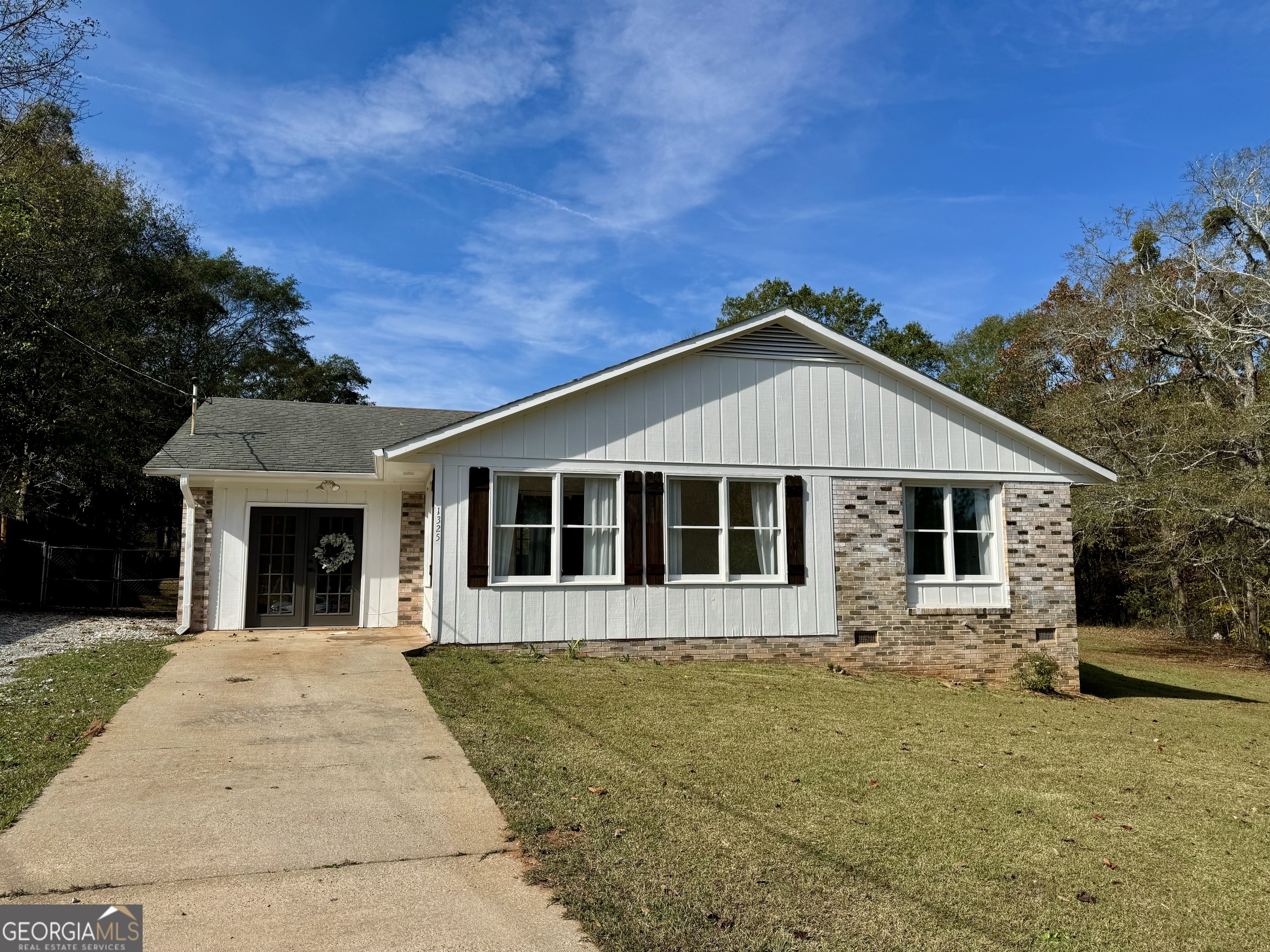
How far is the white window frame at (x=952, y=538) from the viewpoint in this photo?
12.8 metres

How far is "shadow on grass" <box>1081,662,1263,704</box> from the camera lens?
13758 millimetres

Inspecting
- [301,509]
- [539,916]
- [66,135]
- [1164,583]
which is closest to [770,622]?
[301,509]

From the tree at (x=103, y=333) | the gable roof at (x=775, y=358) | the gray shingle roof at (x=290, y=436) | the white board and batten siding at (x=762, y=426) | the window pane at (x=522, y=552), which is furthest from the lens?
the tree at (x=103, y=333)

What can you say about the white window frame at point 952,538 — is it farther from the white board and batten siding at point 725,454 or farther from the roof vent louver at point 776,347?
the roof vent louver at point 776,347

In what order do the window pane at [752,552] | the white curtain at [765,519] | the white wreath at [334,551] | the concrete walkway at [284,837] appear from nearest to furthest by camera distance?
the concrete walkway at [284,837] → the window pane at [752,552] → the white curtain at [765,519] → the white wreath at [334,551]

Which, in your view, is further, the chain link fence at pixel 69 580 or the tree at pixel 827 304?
the tree at pixel 827 304

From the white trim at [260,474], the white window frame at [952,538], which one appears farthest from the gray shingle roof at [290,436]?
the white window frame at [952,538]

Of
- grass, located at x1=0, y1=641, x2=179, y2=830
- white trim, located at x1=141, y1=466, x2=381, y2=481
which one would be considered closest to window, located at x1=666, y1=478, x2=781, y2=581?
white trim, located at x1=141, y1=466, x2=381, y2=481

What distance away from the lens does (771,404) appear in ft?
40.3

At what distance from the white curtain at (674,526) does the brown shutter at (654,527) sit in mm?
143

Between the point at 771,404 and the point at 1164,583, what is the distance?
1856 centimetres

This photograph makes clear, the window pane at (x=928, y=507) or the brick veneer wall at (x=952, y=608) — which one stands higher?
the window pane at (x=928, y=507)

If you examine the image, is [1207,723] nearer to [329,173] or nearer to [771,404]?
[771,404]

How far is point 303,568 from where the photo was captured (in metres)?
13.6
